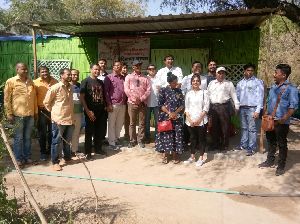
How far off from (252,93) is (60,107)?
3.51 m

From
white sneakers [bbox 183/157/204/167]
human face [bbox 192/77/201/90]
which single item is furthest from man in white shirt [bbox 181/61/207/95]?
white sneakers [bbox 183/157/204/167]

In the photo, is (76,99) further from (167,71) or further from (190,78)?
(190,78)

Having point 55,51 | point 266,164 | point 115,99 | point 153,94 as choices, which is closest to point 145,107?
point 153,94

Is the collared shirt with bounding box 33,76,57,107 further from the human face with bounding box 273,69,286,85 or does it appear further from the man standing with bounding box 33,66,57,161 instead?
the human face with bounding box 273,69,286,85

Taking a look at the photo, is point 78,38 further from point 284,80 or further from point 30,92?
point 284,80

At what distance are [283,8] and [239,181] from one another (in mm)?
4445

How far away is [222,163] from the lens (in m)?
6.52

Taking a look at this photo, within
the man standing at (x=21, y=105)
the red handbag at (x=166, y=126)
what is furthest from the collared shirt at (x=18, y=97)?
the red handbag at (x=166, y=126)

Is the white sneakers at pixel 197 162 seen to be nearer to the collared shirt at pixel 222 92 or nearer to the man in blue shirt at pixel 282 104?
the collared shirt at pixel 222 92

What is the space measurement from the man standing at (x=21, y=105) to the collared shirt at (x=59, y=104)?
36 cm

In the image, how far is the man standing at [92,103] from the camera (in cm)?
662

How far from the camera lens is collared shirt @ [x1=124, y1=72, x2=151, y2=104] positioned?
23.2 ft

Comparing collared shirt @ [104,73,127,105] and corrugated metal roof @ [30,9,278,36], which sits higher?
corrugated metal roof @ [30,9,278,36]

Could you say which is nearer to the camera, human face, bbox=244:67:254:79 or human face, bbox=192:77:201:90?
human face, bbox=192:77:201:90
